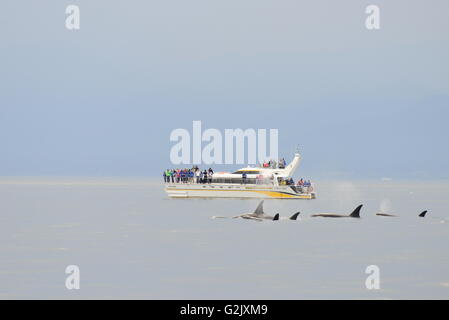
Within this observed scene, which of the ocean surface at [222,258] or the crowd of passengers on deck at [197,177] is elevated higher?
the crowd of passengers on deck at [197,177]

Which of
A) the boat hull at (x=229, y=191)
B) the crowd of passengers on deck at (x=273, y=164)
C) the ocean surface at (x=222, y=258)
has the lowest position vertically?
the ocean surface at (x=222, y=258)

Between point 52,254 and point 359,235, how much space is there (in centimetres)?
2248

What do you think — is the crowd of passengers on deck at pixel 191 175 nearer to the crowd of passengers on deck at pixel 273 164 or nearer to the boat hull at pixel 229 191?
the boat hull at pixel 229 191

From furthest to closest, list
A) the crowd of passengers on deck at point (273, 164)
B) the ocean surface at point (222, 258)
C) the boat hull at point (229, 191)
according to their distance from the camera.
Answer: the crowd of passengers on deck at point (273, 164)
the boat hull at point (229, 191)
the ocean surface at point (222, 258)

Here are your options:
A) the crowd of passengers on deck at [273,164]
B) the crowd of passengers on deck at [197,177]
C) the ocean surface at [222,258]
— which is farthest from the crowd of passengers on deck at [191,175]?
the ocean surface at [222,258]

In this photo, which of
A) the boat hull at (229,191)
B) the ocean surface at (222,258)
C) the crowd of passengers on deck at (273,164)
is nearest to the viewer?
the ocean surface at (222,258)

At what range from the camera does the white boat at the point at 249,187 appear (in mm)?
87938

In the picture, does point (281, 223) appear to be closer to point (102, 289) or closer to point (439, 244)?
point (439, 244)

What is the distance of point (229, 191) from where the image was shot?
87.7m

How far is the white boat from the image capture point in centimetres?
8794

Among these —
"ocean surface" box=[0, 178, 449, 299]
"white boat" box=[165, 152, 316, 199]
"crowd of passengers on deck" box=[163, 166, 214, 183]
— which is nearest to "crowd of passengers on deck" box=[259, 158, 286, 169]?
"white boat" box=[165, 152, 316, 199]

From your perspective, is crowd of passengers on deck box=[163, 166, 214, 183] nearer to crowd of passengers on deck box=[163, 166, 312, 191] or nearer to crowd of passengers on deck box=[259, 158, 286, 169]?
crowd of passengers on deck box=[163, 166, 312, 191]
